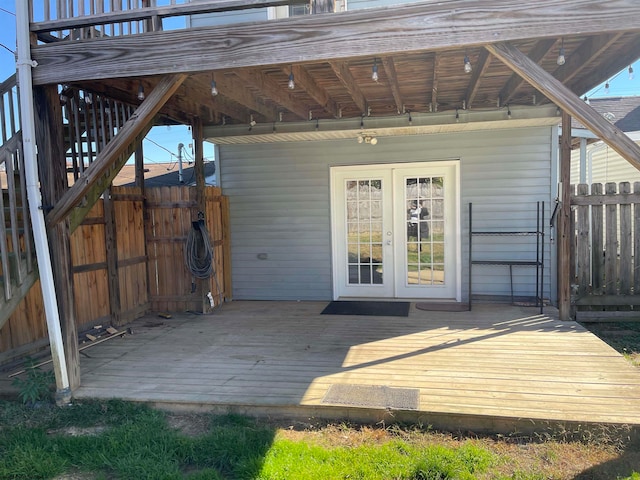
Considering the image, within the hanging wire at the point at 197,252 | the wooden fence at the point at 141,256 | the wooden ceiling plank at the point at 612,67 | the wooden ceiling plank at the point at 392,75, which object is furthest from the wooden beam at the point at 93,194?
the wooden ceiling plank at the point at 612,67

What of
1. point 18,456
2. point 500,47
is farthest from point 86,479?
point 500,47

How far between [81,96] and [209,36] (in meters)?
2.41

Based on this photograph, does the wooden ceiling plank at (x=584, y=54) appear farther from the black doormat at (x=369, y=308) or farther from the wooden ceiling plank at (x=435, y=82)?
the black doormat at (x=369, y=308)

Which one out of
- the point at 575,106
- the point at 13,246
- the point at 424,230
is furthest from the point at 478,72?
the point at 13,246

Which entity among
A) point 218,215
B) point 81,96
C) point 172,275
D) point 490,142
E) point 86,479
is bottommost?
→ point 86,479

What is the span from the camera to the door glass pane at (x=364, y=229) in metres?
6.29

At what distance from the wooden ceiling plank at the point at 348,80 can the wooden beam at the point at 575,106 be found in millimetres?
1268

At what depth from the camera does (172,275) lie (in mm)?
5898

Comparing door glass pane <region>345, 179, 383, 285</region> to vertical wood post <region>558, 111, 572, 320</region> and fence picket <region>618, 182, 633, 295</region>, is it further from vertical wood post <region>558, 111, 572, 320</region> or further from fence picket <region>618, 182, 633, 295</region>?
fence picket <region>618, 182, 633, 295</region>

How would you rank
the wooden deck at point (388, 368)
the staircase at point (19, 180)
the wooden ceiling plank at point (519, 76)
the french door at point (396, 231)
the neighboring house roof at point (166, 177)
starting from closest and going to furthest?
the wooden deck at point (388, 368) → the staircase at point (19, 180) → the wooden ceiling plank at point (519, 76) → the french door at point (396, 231) → the neighboring house roof at point (166, 177)

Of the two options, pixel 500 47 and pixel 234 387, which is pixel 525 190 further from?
pixel 234 387

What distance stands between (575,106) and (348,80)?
2033mm

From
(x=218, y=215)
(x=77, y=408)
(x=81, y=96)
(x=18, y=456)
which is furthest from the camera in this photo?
(x=218, y=215)

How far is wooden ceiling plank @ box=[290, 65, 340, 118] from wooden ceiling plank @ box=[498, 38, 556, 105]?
182 cm
